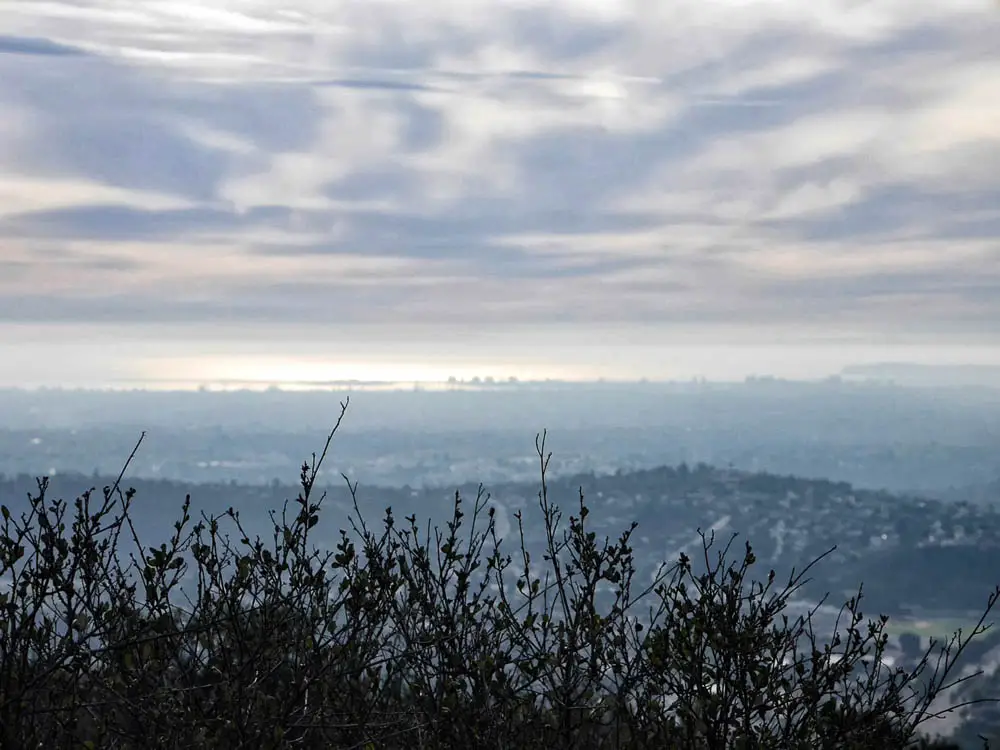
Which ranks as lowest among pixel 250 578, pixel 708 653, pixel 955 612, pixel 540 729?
pixel 955 612

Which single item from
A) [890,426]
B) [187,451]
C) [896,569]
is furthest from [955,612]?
[890,426]

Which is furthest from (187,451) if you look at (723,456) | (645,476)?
(723,456)

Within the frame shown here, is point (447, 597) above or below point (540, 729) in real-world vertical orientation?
above

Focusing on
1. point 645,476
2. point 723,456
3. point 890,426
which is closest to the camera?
point 645,476

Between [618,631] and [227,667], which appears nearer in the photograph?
[227,667]

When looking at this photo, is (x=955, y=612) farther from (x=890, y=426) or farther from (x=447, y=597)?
(x=890, y=426)

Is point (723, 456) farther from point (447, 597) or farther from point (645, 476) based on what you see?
point (447, 597)

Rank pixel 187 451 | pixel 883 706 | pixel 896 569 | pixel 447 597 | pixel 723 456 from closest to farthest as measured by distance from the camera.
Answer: pixel 883 706 < pixel 447 597 < pixel 896 569 < pixel 187 451 < pixel 723 456
